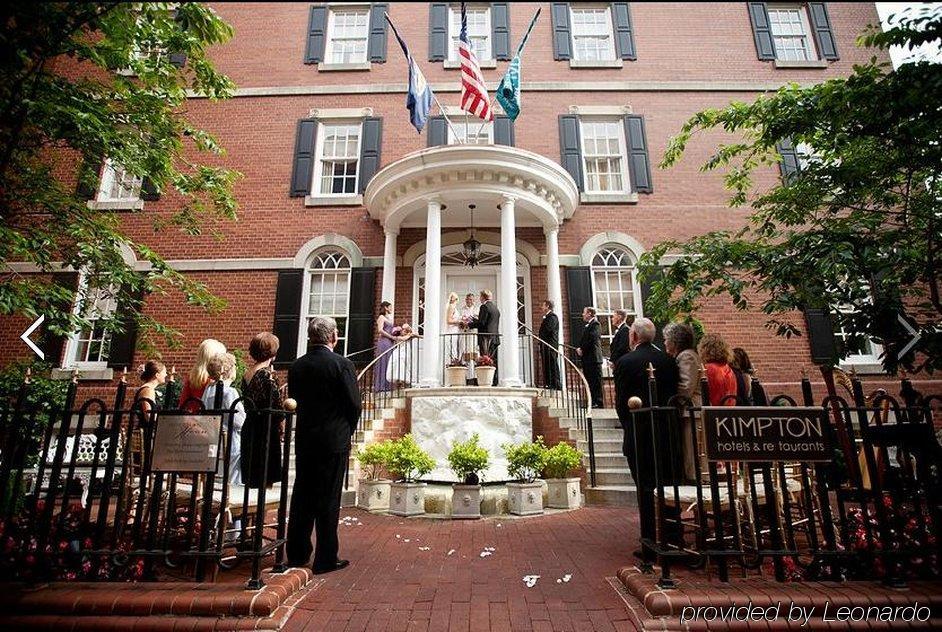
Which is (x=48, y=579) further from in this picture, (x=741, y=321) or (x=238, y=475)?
(x=741, y=321)

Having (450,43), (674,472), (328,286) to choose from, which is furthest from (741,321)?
(450,43)

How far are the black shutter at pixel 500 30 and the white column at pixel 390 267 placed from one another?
551 centimetres

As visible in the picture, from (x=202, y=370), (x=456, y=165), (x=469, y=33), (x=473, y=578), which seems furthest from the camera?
(x=469, y=33)

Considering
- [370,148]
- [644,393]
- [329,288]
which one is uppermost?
[370,148]

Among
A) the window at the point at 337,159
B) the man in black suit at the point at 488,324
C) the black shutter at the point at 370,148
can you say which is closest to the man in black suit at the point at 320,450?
the man in black suit at the point at 488,324

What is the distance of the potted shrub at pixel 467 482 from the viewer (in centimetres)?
A: 521

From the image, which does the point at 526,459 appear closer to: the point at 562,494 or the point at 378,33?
the point at 562,494

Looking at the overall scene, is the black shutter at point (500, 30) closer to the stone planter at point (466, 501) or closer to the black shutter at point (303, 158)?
the black shutter at point (303, 158)

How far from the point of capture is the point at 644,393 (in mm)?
3510

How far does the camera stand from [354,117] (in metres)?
10.7

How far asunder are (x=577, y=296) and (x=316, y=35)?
30.3ft

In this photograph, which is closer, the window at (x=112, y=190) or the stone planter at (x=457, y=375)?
the stone planter at (x=457, y=375)

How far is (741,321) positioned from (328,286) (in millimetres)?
8682

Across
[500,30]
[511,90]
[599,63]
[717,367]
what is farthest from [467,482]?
[500,30]
